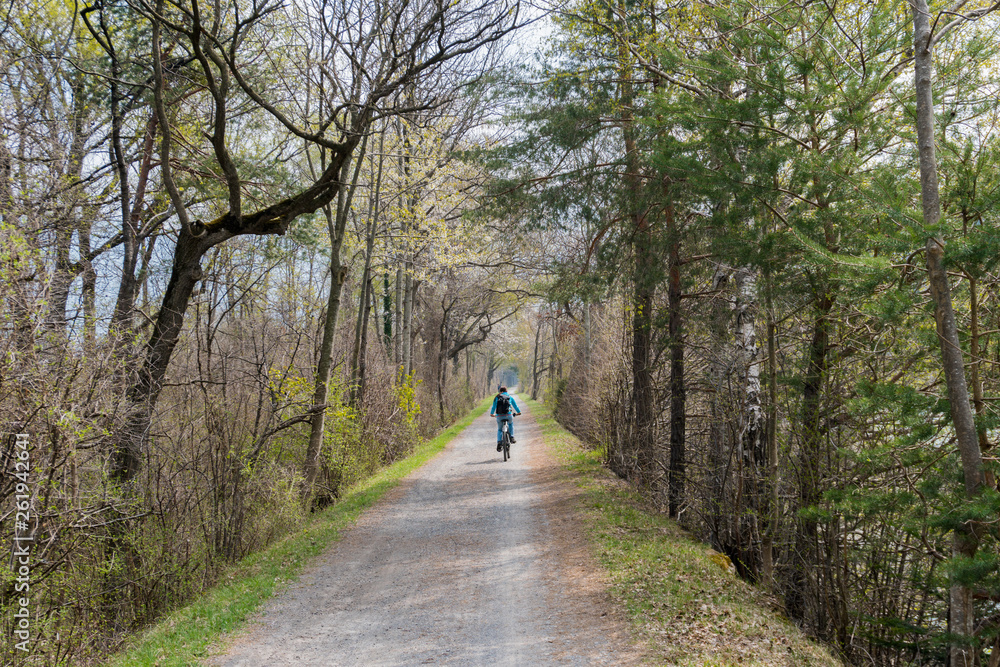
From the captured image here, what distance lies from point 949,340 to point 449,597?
525cm

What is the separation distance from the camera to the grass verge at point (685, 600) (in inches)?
209

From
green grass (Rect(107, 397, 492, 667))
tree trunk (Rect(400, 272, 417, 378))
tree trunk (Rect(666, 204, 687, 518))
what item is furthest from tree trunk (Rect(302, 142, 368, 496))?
tree trunk (Rect(400, 272, 417, 378))

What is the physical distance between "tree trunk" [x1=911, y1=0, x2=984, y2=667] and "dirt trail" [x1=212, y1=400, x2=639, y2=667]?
102 inches

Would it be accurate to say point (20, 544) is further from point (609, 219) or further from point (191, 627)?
point (609, 219)

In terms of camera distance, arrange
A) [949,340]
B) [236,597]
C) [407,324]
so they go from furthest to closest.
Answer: [407,324]
[236,597]
[949,340]

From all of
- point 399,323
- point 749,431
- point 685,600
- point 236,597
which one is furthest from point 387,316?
point 685,600

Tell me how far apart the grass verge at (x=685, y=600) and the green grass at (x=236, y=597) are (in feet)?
12.6

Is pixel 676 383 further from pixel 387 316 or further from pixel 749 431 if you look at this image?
pixel 387 316

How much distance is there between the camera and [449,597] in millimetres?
6660

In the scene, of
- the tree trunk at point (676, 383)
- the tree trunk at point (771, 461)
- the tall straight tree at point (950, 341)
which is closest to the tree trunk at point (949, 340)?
the tall straight tree at point (950, 341)

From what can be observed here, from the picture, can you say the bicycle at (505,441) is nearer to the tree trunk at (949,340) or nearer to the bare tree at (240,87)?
the bare tree at (240,87)

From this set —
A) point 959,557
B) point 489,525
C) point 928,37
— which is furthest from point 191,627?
point 928,37

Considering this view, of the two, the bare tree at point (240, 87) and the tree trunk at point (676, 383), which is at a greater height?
the bare tree at point (240, 87)

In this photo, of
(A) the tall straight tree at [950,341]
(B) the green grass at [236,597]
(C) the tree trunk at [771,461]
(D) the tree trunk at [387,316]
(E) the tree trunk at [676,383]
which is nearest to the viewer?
(A) the tall straight tree at [950,341]
